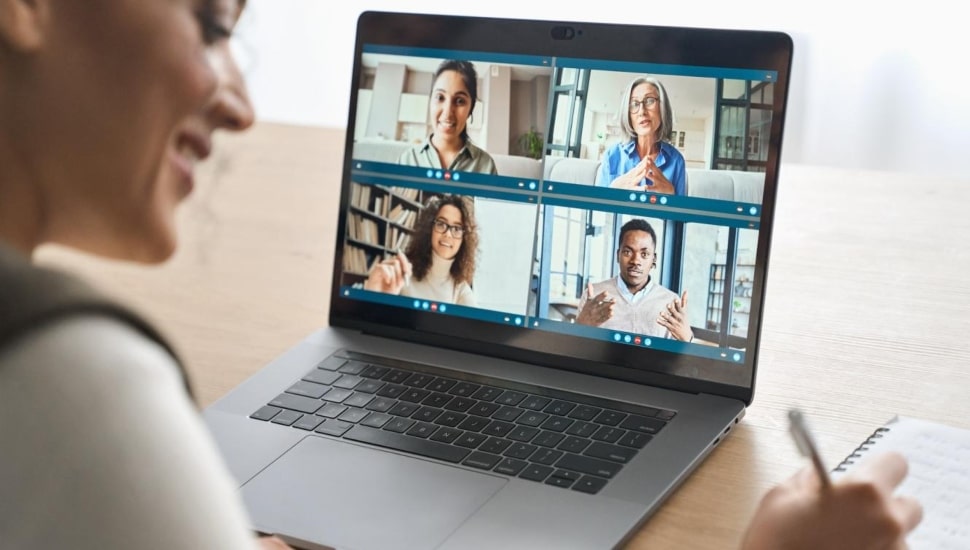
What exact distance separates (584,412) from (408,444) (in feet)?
0.47

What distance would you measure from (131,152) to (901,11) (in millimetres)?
2491

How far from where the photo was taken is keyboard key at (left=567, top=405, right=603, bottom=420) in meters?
0.86

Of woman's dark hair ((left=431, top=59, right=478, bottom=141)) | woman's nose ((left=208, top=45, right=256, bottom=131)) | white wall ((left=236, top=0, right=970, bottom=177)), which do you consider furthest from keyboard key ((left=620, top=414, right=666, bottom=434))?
white wall ((left=236, top=0, right=970, bottom=177))

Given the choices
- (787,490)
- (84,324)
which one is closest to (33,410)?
(84,324)

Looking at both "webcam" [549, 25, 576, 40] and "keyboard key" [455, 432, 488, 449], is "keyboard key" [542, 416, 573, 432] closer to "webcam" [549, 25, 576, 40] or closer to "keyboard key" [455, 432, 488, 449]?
"keyboard key" [455, 432, 488, 449]

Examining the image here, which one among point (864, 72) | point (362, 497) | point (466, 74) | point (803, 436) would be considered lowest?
point (362, 497)

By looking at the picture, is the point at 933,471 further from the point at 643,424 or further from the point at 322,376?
the point at 322,376

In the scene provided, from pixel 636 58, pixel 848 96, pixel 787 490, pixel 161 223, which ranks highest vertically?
pixel 848 96

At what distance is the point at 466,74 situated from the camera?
102cm

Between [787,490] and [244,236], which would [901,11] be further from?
[787,490]

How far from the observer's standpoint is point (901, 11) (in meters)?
2.56

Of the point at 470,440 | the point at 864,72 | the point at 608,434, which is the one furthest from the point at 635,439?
the point at 864,72

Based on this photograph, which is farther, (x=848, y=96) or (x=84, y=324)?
(x=848, y=96)

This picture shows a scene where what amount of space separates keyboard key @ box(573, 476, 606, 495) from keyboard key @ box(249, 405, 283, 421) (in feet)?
0.91
